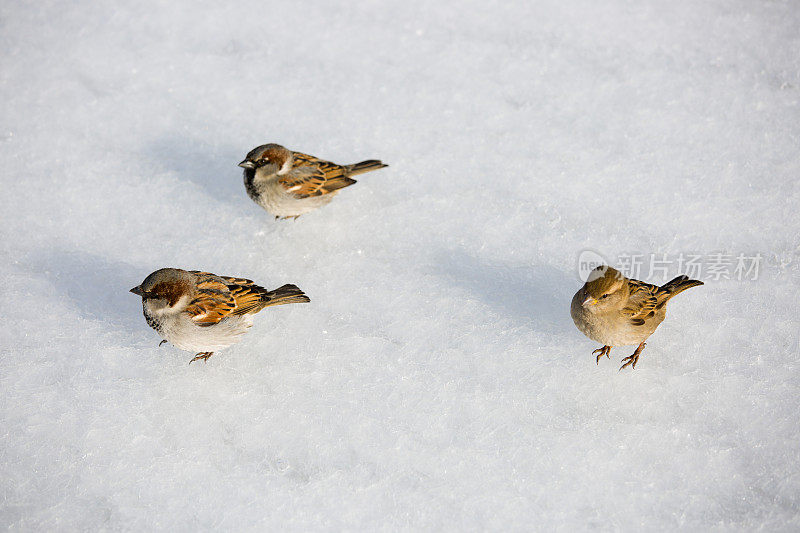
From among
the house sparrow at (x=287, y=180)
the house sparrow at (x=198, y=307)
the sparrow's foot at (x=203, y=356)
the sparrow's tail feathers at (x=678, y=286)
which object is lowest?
the sparrow's foot at (x=203, y=356)

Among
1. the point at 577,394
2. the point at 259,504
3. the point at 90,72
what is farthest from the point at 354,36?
the point at 259,504

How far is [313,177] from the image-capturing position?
5.37m

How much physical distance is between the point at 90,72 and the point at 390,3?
3.10 m

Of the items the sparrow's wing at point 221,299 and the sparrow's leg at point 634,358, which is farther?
the sparrow's leg at point 634,358

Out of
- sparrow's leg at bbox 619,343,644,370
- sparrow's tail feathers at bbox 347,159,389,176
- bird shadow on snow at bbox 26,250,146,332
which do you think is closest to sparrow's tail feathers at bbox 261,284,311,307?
bird shadow on snow at bbox 26,250,146,332

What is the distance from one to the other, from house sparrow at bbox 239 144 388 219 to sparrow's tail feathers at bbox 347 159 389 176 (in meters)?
0.11

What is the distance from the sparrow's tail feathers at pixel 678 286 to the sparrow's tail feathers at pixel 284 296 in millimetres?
2396

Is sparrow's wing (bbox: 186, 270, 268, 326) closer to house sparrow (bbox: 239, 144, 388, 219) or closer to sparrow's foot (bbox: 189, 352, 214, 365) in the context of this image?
sparrow's foot (bbox: 189, 352, 214, 365)

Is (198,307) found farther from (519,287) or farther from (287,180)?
(519,287)

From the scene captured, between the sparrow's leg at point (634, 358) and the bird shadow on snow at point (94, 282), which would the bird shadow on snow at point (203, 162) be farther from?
the sparrow's leg at point (634, 358)

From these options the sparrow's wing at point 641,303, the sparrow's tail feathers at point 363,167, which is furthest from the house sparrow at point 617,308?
the sparrow's tail feathers at point 363,167

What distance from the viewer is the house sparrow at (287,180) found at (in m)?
5.24

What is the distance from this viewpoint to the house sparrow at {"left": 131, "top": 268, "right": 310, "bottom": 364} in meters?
4.34

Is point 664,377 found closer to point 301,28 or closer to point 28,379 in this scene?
point 28,379
